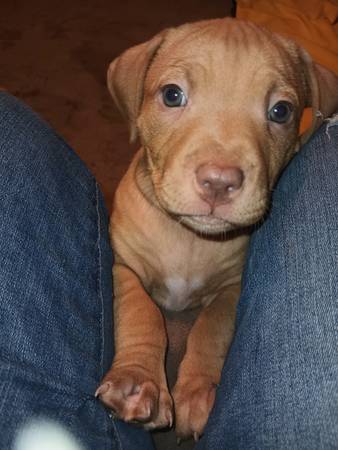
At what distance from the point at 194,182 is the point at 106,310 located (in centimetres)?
66

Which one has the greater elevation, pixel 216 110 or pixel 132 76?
pixel 216 110

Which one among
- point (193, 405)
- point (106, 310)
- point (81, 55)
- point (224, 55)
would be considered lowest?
point (81, 55)

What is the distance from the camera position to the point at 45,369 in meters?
1.71

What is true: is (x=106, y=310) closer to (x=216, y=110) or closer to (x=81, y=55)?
(x=216, y=110)

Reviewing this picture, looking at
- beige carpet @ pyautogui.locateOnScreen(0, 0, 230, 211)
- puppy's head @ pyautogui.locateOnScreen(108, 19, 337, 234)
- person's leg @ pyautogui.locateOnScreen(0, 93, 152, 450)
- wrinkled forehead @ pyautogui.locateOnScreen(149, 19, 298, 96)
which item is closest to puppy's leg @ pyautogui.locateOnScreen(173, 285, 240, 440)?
person's leg @ pyautogui.locateOnScreen(0, 93, 152, 450)

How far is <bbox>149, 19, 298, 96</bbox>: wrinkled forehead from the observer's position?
228 cm

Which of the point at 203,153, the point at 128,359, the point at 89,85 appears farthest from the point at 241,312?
the point at 89,85

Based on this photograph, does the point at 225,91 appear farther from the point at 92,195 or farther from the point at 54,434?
the point at 54,434

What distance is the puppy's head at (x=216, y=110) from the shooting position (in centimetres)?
205

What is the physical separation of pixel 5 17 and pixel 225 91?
19.3 feet

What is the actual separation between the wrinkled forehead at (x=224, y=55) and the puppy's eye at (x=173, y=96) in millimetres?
45

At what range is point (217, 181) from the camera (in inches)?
76.2

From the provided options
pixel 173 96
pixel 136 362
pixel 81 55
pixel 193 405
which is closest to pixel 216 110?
pixel 173 96

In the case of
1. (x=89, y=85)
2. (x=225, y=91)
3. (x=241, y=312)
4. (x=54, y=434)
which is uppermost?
(x=225, y=91)
